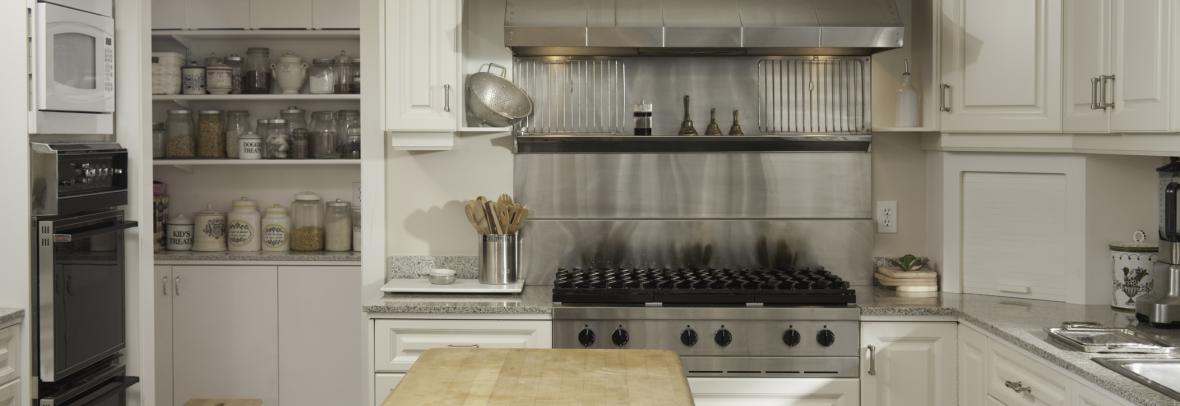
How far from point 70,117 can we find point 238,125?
70.9 inches

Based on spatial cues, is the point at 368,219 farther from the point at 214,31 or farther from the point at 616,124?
the point at 214,31

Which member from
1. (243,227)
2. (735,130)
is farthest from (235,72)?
(735,130)

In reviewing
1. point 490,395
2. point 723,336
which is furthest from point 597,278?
point 490,395

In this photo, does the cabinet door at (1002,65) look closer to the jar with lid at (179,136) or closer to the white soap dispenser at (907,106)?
the white soap dispenser at (907,106)

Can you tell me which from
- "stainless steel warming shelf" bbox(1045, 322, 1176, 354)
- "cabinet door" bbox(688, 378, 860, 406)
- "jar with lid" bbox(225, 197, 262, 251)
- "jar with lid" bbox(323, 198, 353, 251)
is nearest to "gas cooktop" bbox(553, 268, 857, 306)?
"cabinet door" bbox(688, 378, 860, 406)

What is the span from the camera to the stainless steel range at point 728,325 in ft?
12.7

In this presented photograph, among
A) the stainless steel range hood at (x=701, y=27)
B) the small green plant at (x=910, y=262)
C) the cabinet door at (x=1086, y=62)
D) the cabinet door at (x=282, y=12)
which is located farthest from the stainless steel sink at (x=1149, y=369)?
the cabinet door at (x=282, y=12)

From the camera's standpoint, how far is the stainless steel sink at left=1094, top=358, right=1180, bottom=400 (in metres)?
2.69

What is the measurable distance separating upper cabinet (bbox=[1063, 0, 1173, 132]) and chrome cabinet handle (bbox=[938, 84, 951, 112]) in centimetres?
50

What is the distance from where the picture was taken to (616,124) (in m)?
4.40

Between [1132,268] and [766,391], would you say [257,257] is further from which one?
[1132,268]

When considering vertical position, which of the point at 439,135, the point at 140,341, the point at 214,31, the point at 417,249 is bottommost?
the point at 140,341

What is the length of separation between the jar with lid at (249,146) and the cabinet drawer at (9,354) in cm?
196

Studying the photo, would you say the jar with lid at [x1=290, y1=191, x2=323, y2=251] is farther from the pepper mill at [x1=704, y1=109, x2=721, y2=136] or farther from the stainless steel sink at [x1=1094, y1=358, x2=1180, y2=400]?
the stainless steel sink at [x1=1094, y1=358, x2=1180, y2=400]
